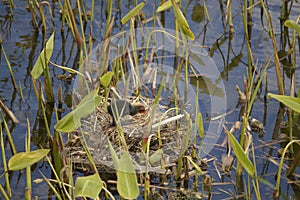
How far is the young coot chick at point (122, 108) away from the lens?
1.68 metres

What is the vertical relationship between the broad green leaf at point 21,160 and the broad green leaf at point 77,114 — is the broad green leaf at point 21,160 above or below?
below

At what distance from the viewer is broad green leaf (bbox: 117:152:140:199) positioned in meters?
1.17

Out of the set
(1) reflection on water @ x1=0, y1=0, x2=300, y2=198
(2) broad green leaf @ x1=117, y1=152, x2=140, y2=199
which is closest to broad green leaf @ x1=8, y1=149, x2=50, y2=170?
(2) broad green leaf @ x1=117, y1=152, x2=140, y2=199

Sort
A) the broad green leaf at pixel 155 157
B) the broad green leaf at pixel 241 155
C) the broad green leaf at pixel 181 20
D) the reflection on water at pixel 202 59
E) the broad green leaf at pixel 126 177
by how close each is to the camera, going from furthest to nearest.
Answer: the reflection on water at pixel 202 59
the broad green leaf at pixel 155 157
the broad green leaf at pixel 181 20
the broad green leaf at pixel 241 155
the broad green leaf at pixel 126 177

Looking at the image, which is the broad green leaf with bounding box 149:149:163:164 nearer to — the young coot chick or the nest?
the nest

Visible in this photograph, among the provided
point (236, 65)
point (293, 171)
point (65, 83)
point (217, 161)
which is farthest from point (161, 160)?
point (236, 65)

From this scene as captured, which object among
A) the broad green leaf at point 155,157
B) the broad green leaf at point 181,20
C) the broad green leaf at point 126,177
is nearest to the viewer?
the broad green leaf at point 126,177

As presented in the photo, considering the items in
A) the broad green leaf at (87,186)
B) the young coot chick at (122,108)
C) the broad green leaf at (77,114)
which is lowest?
the broad green leaf at (87,186)

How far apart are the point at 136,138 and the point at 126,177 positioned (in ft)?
1.64

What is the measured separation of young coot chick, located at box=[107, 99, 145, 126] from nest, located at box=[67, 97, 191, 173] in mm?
14

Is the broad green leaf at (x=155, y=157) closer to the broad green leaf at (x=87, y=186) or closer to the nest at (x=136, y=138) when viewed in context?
the nest at (x=136, y=138)

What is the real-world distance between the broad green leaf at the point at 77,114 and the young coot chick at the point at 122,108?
1.00ft

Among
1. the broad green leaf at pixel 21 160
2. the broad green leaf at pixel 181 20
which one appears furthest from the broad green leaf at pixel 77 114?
the broad green leaf at pixel 181 20

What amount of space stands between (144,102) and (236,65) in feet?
1.88
